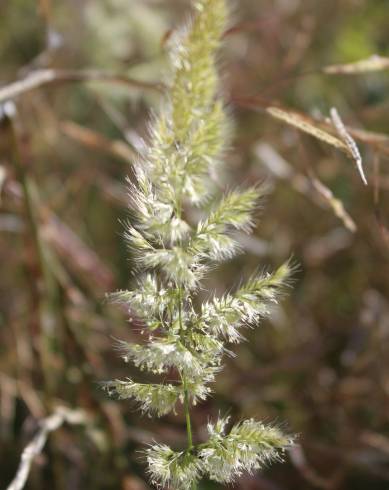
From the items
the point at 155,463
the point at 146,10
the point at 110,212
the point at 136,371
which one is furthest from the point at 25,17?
the point at 155,463

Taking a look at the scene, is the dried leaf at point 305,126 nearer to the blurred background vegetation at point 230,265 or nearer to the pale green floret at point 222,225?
the blurred background vegetation at point 230,265

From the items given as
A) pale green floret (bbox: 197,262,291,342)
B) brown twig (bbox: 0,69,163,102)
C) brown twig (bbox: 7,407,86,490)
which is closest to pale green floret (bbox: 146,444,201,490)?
pale green floret (bbox: 197,262,291,342)

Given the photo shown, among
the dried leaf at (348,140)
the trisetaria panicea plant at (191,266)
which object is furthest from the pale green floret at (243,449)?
the dried leaf at (348,140)

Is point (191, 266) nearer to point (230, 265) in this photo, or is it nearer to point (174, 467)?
point (174, 467)

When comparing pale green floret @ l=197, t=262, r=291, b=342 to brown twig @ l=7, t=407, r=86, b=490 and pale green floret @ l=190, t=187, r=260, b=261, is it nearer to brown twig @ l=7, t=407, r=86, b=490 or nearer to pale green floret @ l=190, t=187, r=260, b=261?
pale green floret @ l=190, t=187, r=260, b=261

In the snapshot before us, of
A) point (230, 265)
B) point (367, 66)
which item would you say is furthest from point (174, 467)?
point (230, 265)
